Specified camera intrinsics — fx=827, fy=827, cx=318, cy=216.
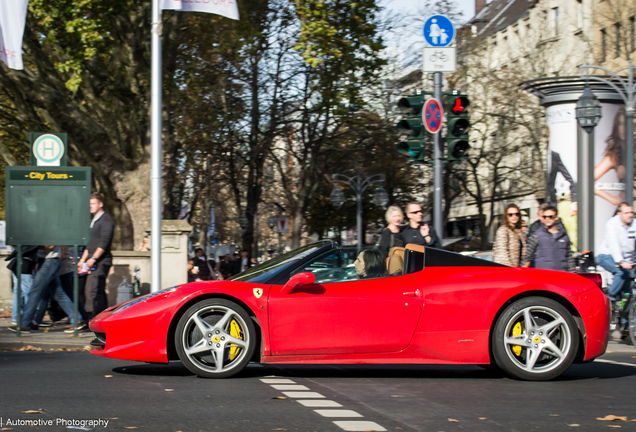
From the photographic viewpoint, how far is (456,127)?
1079 cm

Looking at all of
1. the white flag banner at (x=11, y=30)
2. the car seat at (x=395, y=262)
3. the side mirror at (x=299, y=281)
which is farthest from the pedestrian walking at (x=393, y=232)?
the white flag banner at (x=11, y=30)

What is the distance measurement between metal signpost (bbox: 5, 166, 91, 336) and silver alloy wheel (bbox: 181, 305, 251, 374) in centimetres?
388

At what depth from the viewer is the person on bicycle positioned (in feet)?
35.0

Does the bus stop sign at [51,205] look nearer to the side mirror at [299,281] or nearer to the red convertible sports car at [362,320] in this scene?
the red convertible sports car at [362,320]

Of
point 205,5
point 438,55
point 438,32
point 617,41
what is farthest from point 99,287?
point 617,41

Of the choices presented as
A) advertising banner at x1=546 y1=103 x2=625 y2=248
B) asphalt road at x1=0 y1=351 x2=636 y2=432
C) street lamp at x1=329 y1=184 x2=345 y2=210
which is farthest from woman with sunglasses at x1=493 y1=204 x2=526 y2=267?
street lamp at x1=329 y1=184 x2=345 y2=210

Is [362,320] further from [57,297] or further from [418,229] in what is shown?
[57,297]

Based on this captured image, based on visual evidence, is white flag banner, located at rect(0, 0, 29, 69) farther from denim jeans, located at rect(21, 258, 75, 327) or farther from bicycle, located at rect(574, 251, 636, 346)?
bicycle, located at rect(574, 251, 636, 346)

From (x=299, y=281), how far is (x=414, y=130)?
4.74 metres

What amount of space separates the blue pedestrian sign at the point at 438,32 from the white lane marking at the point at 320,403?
665cm

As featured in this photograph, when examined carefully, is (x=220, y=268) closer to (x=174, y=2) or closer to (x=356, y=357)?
(x=174, y=2)

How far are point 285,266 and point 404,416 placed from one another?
207cm

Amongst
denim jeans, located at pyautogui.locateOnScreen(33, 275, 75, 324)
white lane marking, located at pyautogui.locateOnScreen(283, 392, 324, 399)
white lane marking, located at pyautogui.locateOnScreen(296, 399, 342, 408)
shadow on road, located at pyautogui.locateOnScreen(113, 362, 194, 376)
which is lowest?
shadow on road, located at pyautogui.locateOnScreen(113, 362, 194, 376)

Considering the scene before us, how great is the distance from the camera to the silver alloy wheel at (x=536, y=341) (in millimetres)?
6734
